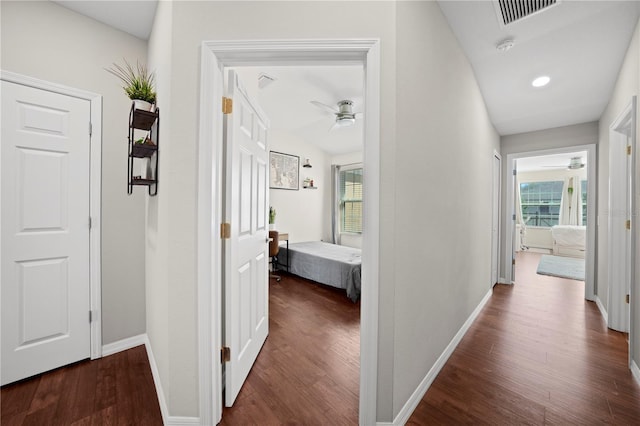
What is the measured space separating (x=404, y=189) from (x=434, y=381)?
143 centimetres

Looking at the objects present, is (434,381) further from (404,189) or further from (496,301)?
(496,301)

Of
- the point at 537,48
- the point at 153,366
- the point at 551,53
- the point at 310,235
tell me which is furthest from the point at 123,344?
the point at 551,53

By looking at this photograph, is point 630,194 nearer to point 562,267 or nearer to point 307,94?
point 307,94

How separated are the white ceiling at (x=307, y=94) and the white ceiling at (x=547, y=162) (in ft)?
15.9

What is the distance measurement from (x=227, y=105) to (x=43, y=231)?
5.42 ft

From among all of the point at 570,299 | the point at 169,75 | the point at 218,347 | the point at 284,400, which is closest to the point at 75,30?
the point at 169,75

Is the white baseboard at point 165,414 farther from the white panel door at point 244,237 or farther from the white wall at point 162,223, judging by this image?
the white panel door at point 244,237

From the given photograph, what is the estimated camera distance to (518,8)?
1741mm

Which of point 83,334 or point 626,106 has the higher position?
point 626,106

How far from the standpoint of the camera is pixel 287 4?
1.35 meters

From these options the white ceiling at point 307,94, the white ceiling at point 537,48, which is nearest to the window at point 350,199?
the white ceiling at point 307,94

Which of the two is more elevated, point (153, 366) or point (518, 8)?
point (518, 8)

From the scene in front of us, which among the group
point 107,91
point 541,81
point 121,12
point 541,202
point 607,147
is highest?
point 121,12

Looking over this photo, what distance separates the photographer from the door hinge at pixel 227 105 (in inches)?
58.0
